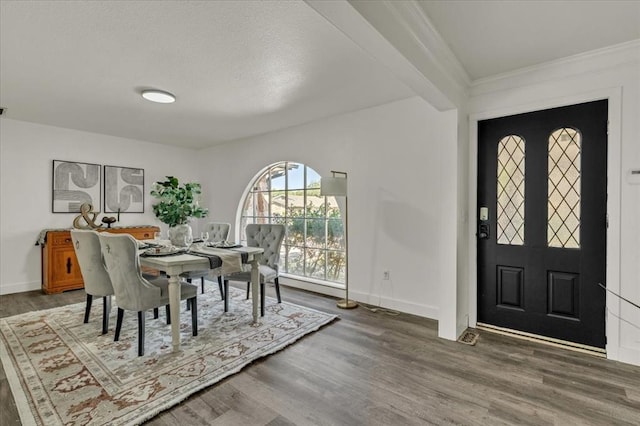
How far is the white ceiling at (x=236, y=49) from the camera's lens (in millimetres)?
1934

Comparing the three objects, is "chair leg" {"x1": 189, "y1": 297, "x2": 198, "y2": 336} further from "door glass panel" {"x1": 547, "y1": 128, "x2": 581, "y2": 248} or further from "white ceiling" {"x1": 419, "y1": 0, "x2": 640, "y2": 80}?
"door glass panel" {"x1": 547, "y1": 128, "x2": 581, "y2": 248}

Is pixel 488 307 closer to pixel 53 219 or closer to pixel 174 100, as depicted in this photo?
pixel 174 100

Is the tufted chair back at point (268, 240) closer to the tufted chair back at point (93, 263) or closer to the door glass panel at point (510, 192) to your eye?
the tufted chair back at point (93, 263)

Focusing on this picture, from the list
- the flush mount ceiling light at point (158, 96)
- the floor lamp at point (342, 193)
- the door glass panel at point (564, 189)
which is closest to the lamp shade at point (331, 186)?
the floor lamp at point (342, 193)

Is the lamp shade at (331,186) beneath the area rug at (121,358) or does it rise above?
above

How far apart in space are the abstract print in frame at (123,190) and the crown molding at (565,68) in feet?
18.3

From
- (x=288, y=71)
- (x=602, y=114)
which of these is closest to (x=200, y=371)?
(x=288, y=71)

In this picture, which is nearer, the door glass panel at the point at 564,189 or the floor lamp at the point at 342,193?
the door glass panel at the point at 564,189

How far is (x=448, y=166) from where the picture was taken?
2.85 meters

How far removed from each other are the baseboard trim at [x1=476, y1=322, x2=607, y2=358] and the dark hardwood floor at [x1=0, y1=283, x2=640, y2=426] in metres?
0.09

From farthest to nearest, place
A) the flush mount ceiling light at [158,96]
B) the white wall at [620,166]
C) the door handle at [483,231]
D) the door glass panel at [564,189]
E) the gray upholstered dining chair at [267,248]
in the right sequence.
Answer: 1. the gray upholstered dining chair at [267,248]
2. the flush mount ceiling light at [158,96]
3. the door handle at [483,231]
4. the door glass panel at [564,189]
5. the white wall at [620,166]

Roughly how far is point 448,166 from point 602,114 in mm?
1235

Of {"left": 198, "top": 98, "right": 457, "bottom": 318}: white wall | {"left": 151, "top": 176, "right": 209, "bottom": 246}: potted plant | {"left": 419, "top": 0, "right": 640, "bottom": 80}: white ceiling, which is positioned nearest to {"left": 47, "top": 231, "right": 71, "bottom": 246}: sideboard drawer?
{"left": 151, "top": 176, "right": 209, "bottom": 246}: potted plant

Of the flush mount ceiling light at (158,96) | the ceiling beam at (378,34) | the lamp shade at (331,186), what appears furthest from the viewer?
the lamp shade at (331,186)
